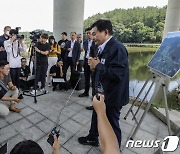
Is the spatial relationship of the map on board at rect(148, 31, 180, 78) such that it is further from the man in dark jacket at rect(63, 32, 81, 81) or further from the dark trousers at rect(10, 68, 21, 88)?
the dark trousers at rect(10, 68, 21, 88)

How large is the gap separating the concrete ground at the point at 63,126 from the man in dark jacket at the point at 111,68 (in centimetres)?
74

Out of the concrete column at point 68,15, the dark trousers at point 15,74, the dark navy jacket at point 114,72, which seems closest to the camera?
the dark navy jacket at point 114,72

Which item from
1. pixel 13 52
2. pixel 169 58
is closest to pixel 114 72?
pixel 169 58

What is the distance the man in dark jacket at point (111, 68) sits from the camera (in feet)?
5.69

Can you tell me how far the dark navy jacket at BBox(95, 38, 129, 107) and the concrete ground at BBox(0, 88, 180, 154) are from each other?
85cm

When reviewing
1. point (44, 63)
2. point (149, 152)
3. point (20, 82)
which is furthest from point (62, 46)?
point (149, 152)

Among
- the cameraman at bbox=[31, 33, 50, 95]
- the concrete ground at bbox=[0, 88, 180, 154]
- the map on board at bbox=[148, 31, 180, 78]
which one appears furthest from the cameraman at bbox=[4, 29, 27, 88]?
the map on board at bbox=[148, 31, 180, 78]

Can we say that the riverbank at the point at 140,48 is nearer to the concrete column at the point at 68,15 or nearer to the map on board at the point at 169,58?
the concrete column at the point at 68,15

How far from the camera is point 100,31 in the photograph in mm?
1803

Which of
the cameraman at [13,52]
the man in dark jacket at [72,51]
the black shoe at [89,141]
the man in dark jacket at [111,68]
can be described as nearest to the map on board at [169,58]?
the man in dark jacket at [111,68]

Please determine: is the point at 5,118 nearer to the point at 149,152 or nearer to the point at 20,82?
the point at 20,82

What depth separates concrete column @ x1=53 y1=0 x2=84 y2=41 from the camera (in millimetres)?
6531

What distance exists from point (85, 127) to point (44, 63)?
2200 mm

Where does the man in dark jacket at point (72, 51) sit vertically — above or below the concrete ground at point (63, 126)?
above
